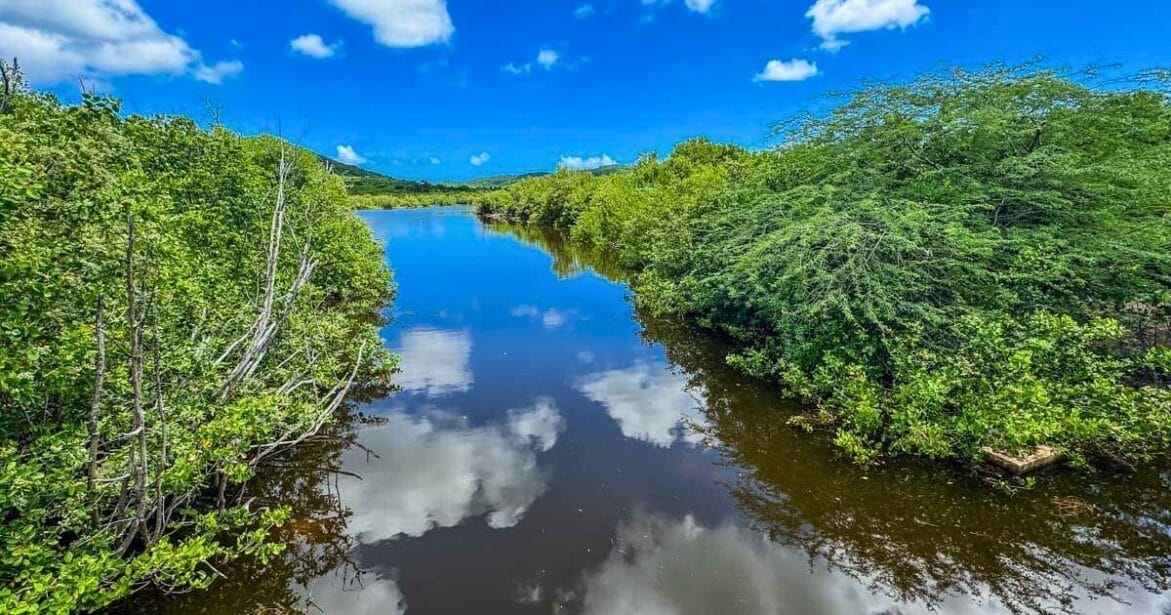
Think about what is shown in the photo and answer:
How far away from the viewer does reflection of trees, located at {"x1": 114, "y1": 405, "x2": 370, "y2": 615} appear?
6699 millimetres

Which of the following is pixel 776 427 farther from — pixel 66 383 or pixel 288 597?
pixel 66 383

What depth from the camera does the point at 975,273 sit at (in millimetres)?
11172

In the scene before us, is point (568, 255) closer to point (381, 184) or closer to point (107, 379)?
point (107, 379)

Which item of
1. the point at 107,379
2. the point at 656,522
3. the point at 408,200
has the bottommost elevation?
the point at 656,522

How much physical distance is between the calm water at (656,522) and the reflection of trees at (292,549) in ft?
0.10

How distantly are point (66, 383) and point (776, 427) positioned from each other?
37.0 ft

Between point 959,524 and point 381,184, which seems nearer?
point 959,524

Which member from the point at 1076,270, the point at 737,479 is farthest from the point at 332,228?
the point at 1076,270

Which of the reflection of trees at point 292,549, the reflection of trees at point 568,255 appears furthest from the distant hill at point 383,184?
the reflection of trees at point 292,549

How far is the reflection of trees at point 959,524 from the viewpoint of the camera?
7.05 meters

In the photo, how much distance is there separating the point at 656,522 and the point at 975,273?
845cm

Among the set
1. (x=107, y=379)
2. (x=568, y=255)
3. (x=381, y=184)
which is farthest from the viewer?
(x=381, y=184)

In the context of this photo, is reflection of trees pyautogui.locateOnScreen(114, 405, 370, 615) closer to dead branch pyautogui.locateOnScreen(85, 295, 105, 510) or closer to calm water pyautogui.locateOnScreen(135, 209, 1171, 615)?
calm water pyautogui.locateOnScreen(135, 209, 1171, 615)

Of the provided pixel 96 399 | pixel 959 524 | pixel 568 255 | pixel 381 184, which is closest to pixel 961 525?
pixel 959 524
